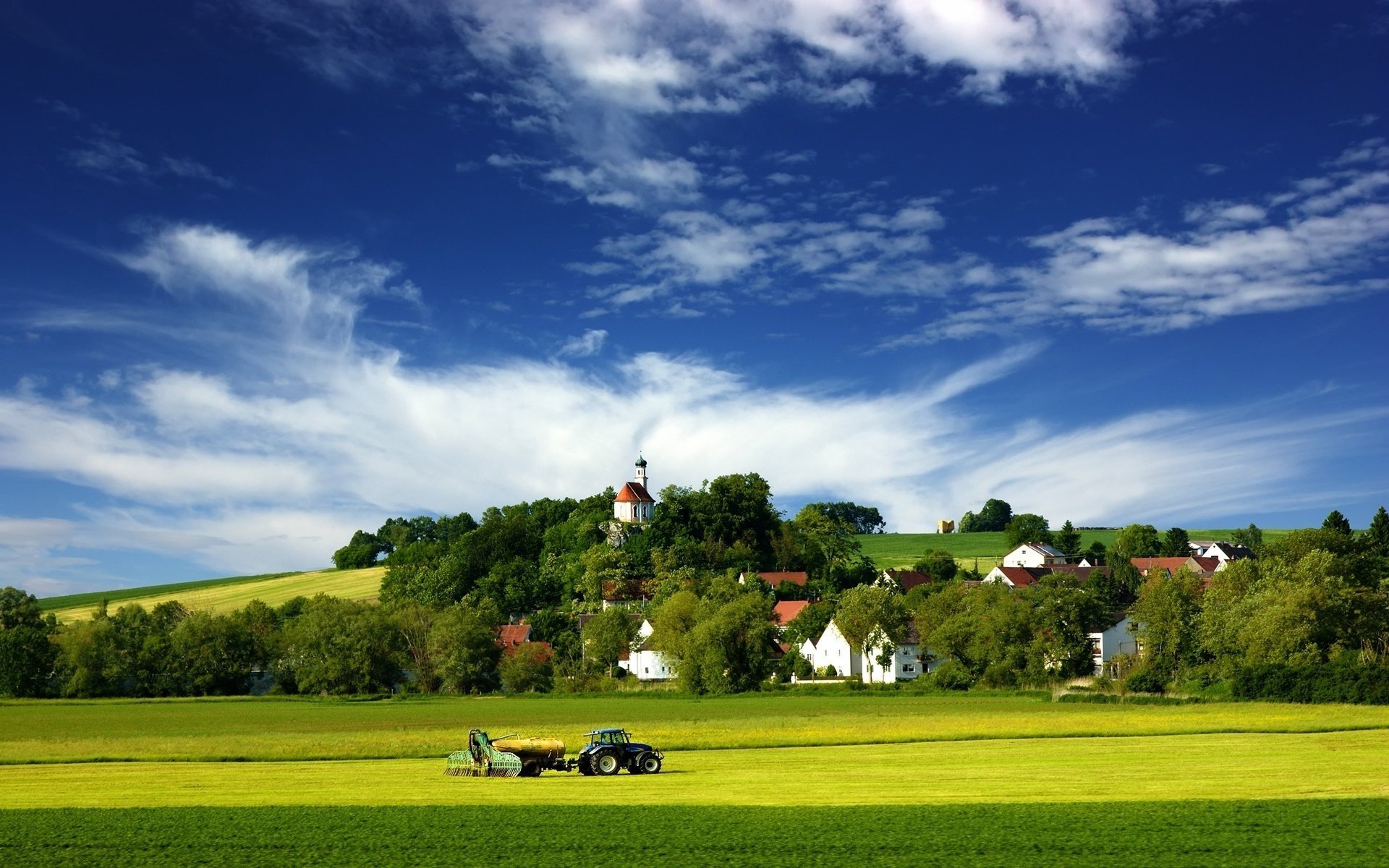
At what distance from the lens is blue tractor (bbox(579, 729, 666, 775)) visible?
36906 millimetres

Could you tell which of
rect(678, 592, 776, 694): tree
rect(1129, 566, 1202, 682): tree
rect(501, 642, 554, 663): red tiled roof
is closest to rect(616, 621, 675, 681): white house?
rect(501, 642, 554, 663): red tiled roof

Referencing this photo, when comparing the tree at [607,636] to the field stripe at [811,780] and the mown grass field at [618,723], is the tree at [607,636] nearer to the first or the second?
the mown grass field at [618,723]

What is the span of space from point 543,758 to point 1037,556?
6572 inches

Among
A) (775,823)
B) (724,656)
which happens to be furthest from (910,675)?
(775,823)

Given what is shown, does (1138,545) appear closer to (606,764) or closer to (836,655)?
(836,655)

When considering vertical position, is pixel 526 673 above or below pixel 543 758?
above

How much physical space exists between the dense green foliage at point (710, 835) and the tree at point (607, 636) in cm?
9575

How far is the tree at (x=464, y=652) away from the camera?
369 feet

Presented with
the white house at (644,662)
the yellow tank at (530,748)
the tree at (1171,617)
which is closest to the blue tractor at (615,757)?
the yellow tank at (530,748)

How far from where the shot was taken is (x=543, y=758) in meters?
36.7

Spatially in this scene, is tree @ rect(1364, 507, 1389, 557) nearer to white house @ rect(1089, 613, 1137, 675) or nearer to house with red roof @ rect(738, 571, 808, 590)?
white house @ rect(1089, 613, 1137, 675)

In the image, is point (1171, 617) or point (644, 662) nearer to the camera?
point (1171, 617)

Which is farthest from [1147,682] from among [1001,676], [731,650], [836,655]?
[836,655]

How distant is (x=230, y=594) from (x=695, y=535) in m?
80.4
